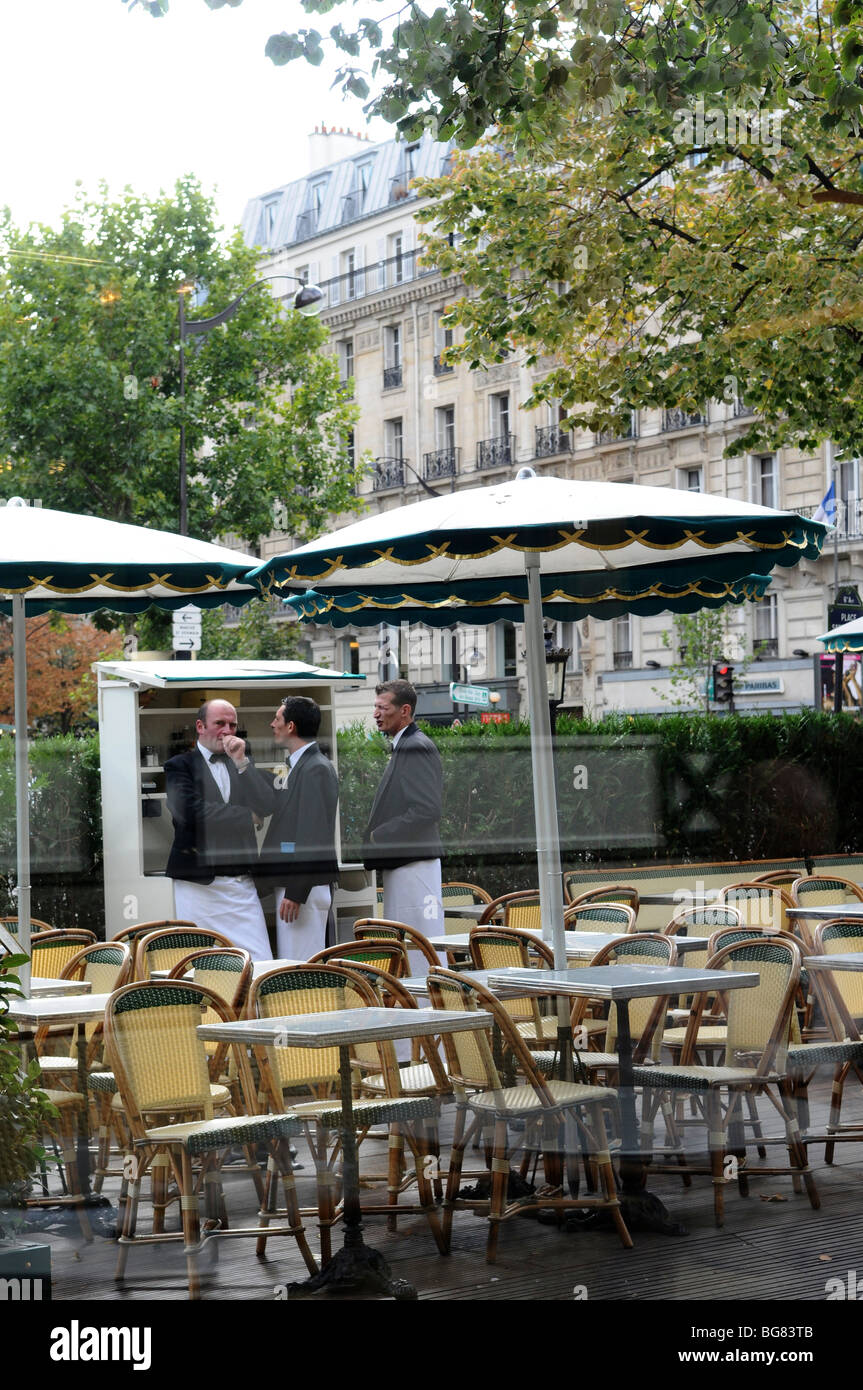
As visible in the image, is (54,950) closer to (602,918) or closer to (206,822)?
(206,822)

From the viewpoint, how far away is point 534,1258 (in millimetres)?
4891

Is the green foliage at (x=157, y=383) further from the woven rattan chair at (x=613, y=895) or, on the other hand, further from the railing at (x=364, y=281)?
the woven rattan chair at (x=613, y=895)

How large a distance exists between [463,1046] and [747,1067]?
46.0 inches

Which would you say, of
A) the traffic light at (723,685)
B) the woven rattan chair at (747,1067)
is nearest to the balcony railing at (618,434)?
the woven rattan chair at (747,1067)

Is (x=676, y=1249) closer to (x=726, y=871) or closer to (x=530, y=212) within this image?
(x=530, y=212)

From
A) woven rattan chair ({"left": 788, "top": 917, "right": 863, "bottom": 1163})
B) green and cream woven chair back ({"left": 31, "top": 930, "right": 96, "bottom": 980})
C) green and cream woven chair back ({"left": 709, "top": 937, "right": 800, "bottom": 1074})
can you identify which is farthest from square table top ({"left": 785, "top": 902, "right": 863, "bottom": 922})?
green and cream woven chair back ({"left": 31, "top": 930, "right": 96, "bottom": 980})

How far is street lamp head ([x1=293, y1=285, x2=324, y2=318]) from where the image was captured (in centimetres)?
859

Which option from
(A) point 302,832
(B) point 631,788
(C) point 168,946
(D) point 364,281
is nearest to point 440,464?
(D) point 364,281

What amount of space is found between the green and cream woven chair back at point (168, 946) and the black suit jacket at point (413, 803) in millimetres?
1640
